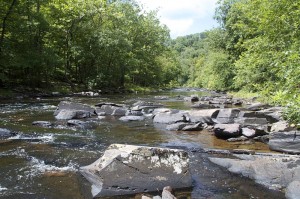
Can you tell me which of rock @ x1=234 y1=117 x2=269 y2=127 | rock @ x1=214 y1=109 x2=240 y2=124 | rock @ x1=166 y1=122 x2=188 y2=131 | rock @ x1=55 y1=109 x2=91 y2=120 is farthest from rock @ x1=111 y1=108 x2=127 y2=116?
rock @ x1=234 y1=117 x2=269 y2=127

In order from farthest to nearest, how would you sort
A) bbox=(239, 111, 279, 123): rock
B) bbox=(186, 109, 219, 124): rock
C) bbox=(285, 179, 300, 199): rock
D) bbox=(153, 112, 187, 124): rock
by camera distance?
bbox=(239, 111, 279, 123): rock → bbox=(153, 112, 187, 124): rock → bbox=(186, 109, 219, 124): rock → bbox=(285, 179, 300, 199): rock

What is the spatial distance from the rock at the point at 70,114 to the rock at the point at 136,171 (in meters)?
10.0

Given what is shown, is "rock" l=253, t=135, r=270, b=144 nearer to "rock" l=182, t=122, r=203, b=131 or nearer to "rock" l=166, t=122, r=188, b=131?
"rock" l=182, t=122, r=203, b=131

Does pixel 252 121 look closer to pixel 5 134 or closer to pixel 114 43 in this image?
pixel 5 134

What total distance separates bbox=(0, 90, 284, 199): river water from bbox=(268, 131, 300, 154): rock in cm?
38

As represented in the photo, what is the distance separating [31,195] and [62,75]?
Result: 131 ft

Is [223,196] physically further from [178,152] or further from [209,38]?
[209,38]

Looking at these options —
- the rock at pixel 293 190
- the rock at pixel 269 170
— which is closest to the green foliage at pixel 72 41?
the rock at pixel 269 170

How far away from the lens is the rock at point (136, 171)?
6387 mm

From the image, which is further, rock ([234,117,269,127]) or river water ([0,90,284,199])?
rock ([234,117,269,127])

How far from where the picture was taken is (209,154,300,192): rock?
706 centimetres

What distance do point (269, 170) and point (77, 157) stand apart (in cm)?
552

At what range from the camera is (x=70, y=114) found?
16938 mm

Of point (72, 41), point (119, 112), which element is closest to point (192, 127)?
point (119, 112)
